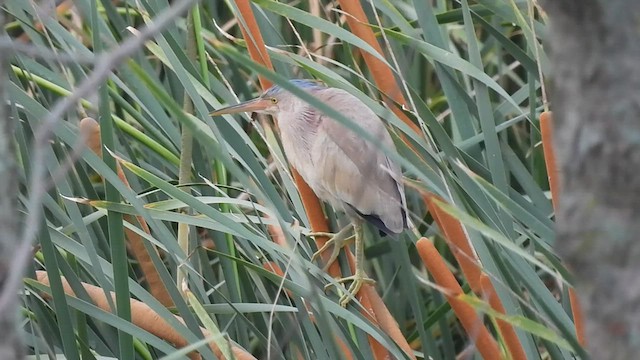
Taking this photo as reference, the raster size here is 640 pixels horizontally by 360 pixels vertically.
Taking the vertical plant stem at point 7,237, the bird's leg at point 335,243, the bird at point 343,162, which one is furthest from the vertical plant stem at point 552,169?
the vertical plant stem at point 7,237

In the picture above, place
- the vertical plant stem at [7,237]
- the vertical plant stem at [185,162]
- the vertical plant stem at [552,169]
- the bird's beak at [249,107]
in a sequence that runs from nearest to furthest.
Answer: the vertical plant stem at [7,237] → the vertical plant stem at [552,169] → the vertical plant stem at [185,162] → the bird's beak at [249,107]

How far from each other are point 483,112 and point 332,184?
400mm

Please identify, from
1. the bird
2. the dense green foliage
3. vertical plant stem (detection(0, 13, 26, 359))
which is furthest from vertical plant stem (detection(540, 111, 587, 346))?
vertical plant stem (detection(0, 13, 26, 359))

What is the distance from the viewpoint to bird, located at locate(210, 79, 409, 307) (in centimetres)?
157

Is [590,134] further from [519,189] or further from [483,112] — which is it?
[519,189]

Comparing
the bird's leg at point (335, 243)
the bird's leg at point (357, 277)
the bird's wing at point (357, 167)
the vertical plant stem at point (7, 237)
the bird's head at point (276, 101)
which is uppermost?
the vertical plant stem at point (7, 237)

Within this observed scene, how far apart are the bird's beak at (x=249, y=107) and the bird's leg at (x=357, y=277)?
0.30m

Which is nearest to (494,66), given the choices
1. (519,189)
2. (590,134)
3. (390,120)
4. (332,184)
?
(519,189)

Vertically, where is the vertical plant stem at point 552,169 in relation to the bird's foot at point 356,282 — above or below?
above

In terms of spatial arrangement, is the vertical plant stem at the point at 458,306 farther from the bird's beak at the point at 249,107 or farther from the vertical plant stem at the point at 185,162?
the bird's beak at the point at 249,107

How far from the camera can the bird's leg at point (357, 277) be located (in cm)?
142

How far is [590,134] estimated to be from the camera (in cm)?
54

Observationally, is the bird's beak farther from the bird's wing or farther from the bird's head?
the bird's wing

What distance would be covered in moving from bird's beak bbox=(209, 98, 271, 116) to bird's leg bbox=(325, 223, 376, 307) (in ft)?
0.97
